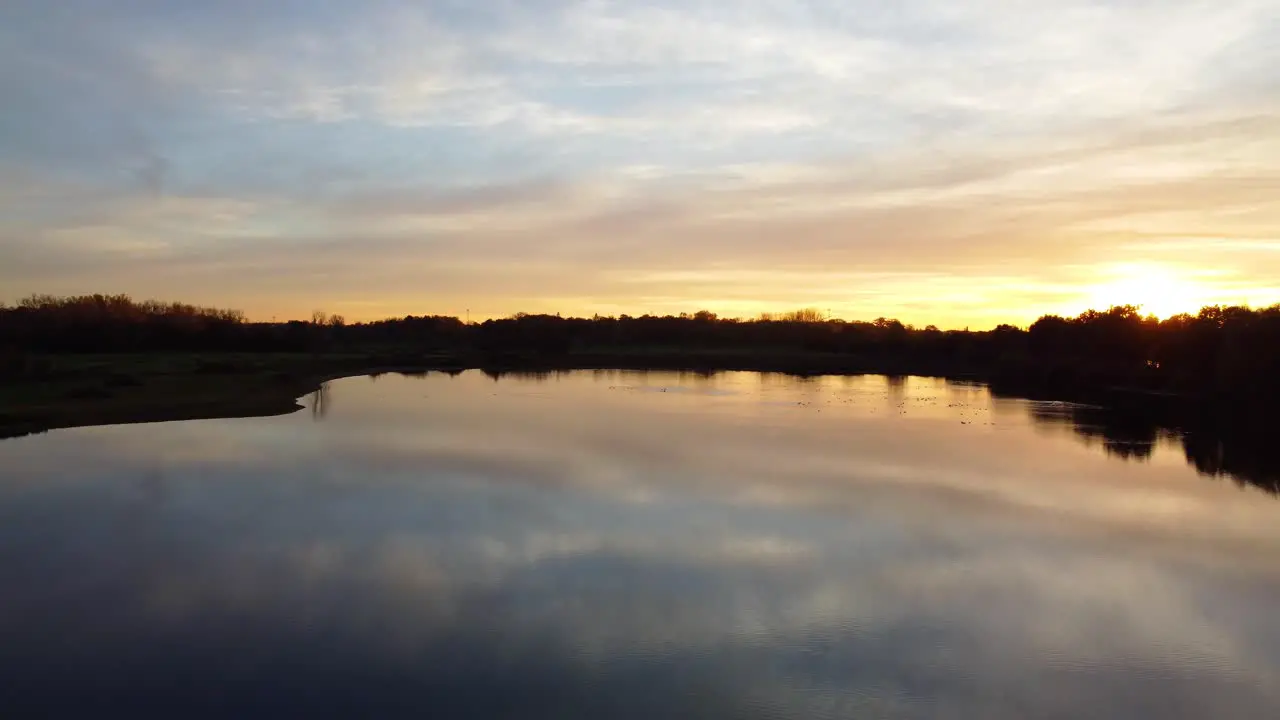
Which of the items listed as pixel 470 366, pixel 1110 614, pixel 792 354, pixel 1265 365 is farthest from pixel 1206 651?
pixel 792 354

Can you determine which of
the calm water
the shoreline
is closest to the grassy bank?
the shoreline

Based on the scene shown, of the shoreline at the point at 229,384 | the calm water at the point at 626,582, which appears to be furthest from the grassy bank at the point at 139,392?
the calm water at the point at 626,582

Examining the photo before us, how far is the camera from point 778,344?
341 ft

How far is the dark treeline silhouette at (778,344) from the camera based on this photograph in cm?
4519

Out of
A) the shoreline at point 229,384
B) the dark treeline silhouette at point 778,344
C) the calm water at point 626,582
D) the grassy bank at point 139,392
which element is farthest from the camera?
Answer: the dark treeline silhouette at point 778,344

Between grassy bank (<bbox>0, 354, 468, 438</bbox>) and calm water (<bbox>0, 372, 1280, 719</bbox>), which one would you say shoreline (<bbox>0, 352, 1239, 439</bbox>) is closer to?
grassy bank (<bbox>0, 354, 468, 438</bbox>)

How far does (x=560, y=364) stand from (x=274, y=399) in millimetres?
42206

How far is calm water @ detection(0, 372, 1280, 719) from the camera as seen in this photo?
822cm

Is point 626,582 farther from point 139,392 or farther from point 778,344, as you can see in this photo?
point 778,344

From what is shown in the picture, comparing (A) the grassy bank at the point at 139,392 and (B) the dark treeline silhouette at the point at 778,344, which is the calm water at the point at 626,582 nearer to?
(A) the grassy bank at the point at 139,392

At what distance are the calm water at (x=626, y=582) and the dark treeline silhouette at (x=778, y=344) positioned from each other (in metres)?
25.1

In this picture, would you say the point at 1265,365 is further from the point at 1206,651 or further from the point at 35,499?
the point at 35,499

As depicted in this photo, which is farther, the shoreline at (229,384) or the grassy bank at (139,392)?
the shoreline at (229,384)

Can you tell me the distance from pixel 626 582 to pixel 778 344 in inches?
3713
